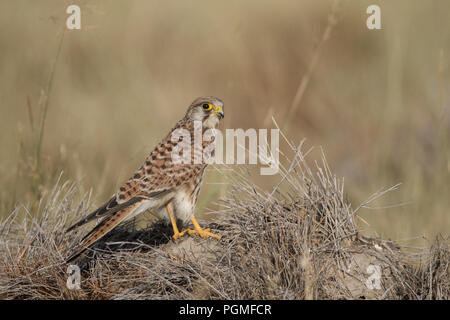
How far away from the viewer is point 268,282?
2980 mm

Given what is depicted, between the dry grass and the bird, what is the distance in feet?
0.62

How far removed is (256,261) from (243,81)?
213 inches

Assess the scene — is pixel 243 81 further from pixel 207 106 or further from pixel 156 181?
pixel 156 181

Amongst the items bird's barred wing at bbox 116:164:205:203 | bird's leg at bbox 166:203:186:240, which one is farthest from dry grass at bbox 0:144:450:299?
bird's barred wing at bbox 116:164:205:203

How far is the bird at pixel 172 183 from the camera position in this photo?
374cm

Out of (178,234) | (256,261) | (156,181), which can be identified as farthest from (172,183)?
(256,261)

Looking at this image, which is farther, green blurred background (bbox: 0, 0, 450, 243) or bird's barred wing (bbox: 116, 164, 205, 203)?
green blurred background (bbox: 0, 0, 450, 243)

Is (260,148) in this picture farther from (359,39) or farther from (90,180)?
(359,39)

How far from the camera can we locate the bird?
374 cm

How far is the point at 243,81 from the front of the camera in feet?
27.3

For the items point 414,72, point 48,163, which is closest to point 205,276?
point 48,163

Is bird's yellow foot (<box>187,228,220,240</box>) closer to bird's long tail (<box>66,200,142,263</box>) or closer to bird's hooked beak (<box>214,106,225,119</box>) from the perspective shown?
bird's long tail (<box>66,200,142,263</box>)

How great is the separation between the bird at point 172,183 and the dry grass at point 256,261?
0.19 metres
